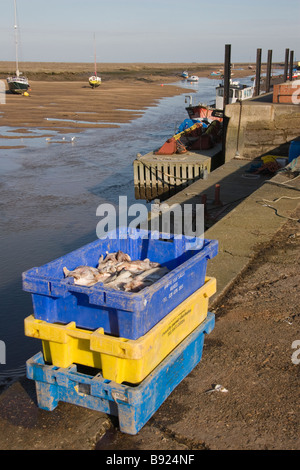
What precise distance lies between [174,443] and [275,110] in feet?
50.0

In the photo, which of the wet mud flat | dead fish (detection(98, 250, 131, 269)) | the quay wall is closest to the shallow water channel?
dead fish (detection(98, 250, 131, 269))

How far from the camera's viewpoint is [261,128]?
1711 centimetres

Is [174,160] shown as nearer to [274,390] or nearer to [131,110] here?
[274,390]

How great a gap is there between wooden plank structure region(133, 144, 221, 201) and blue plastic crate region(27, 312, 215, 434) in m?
13.2

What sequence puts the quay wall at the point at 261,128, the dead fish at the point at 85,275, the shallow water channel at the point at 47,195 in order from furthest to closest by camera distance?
1. the quay wall at the point at 261,128
2. the shallow water channel at the point at 47,195
3. the dead fish at the point at 85,275

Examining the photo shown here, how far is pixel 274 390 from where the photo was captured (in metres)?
4.03

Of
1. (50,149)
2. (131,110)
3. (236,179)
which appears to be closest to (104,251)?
(236,179)

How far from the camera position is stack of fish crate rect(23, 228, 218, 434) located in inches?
136

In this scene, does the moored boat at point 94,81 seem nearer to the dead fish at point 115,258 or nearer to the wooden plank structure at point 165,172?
the wooden plank structure at point 165,172
